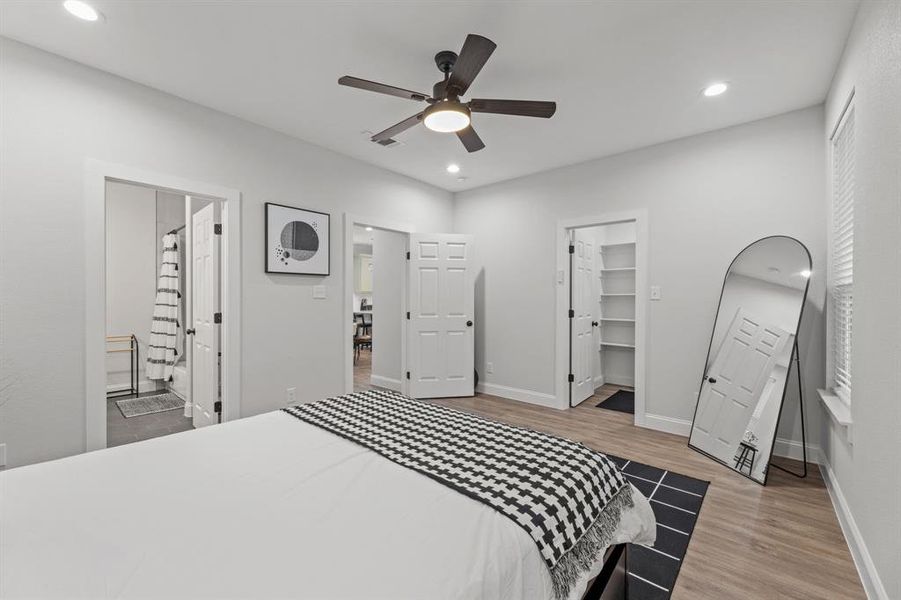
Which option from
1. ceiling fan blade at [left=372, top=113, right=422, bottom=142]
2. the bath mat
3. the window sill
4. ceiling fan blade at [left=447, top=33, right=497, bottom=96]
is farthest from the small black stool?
ceiling fan blade at [left=372, top=113, right=422, bottom=142]

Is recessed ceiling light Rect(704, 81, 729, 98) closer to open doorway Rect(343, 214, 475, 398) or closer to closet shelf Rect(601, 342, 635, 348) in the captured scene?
open doorway Rect(343, 214, 475, 398)

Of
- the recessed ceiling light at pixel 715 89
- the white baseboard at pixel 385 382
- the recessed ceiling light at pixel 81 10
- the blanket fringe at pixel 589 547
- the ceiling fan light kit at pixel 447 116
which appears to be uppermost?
the recessed ceiling light at pixel 715 89

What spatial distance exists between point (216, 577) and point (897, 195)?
242 centimetres

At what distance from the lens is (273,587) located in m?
0.83

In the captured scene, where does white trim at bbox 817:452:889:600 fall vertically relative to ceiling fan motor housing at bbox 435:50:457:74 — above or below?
below

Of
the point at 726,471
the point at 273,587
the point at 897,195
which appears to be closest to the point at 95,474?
the point at 273,587

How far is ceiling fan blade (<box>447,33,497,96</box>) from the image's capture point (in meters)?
1.74

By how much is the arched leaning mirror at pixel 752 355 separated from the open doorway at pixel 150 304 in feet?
15.3

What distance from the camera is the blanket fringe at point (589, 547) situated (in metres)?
1.08

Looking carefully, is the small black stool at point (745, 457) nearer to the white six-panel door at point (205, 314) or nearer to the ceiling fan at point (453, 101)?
the ceiling fan at point (453, 101)

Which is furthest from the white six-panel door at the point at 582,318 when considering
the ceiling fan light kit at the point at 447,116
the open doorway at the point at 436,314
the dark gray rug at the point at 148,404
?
the dark gray rug at the point at 148,404

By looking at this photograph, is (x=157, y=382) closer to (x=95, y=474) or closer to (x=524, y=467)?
(x=95, y=474)

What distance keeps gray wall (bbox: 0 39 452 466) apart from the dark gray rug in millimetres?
1729

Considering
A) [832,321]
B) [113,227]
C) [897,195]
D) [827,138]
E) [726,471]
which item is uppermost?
[827,138]
